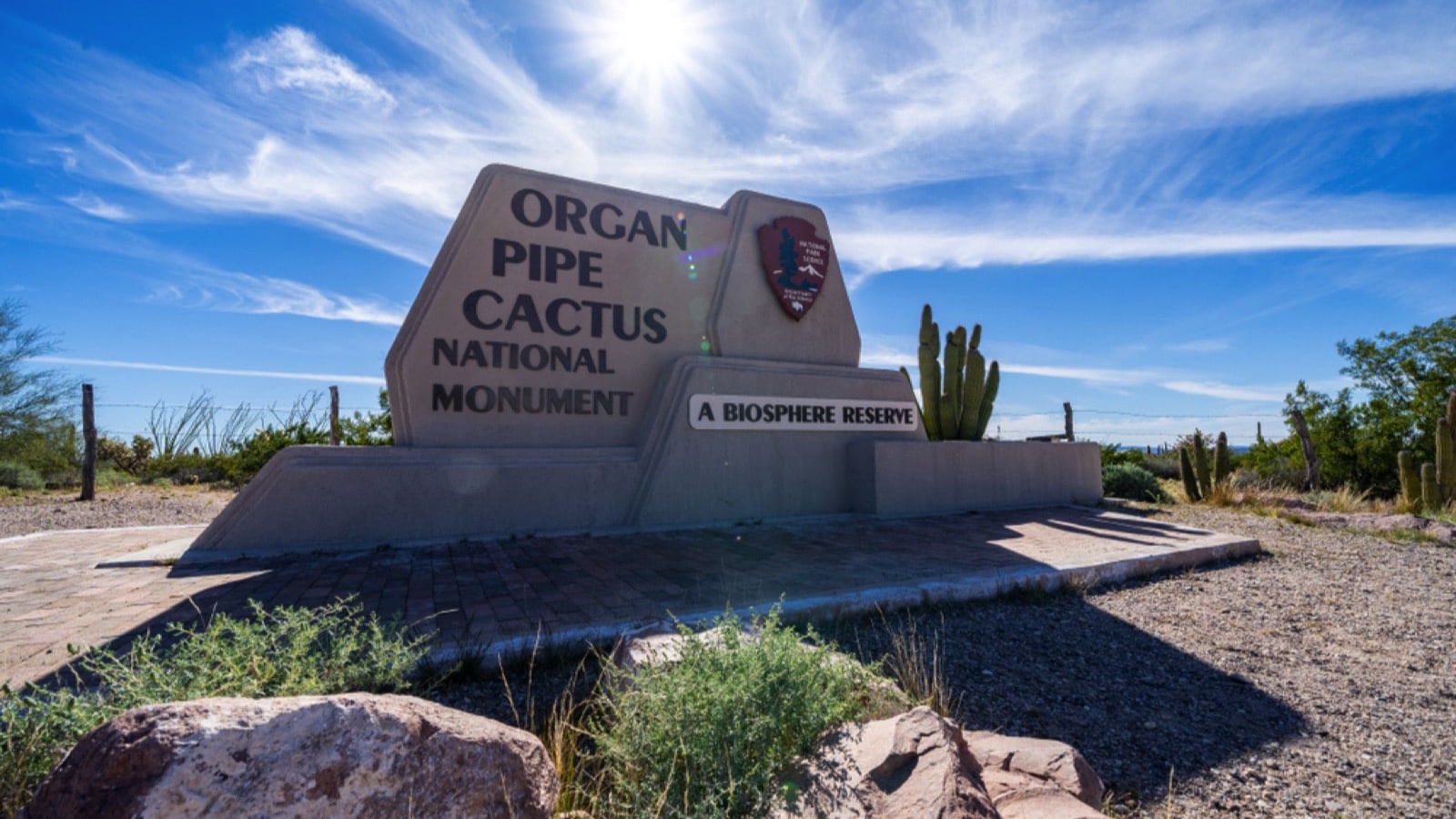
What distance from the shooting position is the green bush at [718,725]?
5.98 ft

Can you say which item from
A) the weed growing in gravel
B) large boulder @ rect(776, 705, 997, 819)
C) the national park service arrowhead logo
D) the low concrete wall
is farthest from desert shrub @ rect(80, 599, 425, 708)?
the national park service arrowhead logo

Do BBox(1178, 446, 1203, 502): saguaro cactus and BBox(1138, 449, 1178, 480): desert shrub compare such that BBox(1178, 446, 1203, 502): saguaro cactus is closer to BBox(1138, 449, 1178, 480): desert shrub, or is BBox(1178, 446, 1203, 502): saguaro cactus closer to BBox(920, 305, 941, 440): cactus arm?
BBox(920, 305, 941, 440): cactus arm

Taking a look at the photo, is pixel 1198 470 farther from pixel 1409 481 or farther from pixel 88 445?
pixel 88 445

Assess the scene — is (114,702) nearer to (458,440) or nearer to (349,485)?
(349,485)

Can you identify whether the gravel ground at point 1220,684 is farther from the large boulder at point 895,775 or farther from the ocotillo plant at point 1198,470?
the ocotillo plant at point 1198,470

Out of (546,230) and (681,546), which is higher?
(546,230)

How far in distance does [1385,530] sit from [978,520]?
5.25 meters

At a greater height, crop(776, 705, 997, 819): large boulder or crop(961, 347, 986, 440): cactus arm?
crop(961, 347, 986, 440): cactus arm

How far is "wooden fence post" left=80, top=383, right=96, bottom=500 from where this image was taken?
40.3 ft

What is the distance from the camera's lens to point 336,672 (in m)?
2.37

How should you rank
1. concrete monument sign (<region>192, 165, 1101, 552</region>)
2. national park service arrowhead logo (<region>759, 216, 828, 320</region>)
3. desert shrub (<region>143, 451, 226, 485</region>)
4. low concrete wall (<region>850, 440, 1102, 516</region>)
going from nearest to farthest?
concrete monument sign (<region>192, 165, 1101, 552</region>), low concrete wall (<region>850, 440, 1102, 516</region>), national park service arrowhead logo (<region>759, 216, 828, 320</region>), desert shrub (<region>143, 451, 226, 485</region>)

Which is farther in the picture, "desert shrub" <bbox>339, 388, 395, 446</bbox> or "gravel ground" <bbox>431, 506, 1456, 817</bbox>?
"desert shrub" <bbox>339, 388, 395, 446</bbox>

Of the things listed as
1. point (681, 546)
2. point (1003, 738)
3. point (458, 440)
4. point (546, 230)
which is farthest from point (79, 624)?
point (546, 230)

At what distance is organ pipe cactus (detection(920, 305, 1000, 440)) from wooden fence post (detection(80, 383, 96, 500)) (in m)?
15.3
